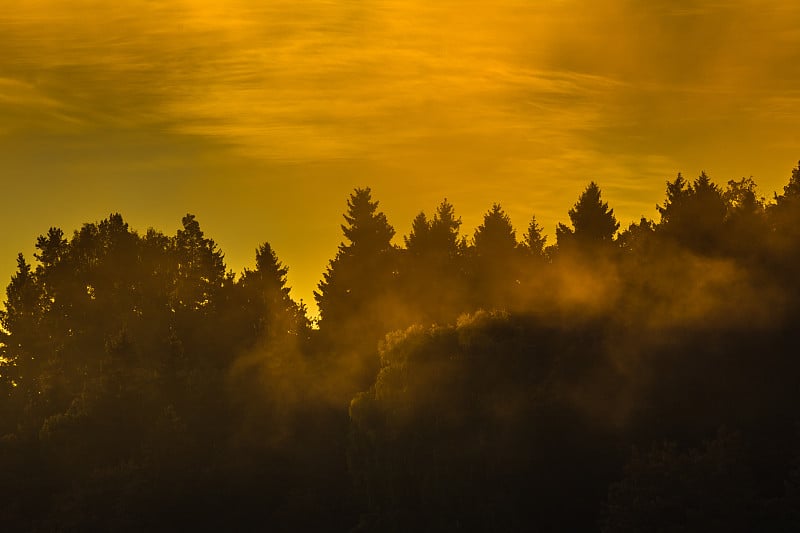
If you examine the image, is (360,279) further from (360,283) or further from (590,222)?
(590,222)

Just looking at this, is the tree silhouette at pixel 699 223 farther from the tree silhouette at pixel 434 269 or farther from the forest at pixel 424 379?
the tree silhouette at pixel 434 269

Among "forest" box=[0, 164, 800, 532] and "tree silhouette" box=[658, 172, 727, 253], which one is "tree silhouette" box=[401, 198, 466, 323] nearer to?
"forest" box=[0, 164, 800, 532]

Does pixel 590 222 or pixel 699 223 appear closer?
pixel 699 223

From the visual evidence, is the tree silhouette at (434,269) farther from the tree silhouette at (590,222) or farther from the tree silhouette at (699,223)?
the tree silhouette at (699,223)

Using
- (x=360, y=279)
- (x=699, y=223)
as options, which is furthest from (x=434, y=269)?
(x=699, y=223)

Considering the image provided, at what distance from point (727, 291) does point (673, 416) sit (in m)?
8.66

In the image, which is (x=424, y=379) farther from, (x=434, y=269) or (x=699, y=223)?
(x=434, y=269)

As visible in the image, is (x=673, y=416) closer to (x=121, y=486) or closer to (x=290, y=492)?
(x=290, y=492)

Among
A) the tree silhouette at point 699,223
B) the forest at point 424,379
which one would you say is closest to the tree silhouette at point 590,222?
the forest at point 424,379

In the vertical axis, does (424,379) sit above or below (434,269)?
below

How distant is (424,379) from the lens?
274ft

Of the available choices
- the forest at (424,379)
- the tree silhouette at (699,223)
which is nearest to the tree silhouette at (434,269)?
the forest at (424,379)

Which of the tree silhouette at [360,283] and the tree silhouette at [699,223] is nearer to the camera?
the tree silhouette at [699,223]

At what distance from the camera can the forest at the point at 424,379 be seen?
74.7 meters
